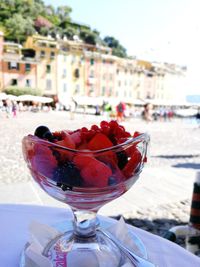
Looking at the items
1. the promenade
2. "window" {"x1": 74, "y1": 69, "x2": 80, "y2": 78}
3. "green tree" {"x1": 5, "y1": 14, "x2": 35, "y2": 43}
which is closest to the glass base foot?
the promenade

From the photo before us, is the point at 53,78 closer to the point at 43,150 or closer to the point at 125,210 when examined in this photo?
the point at 125,210

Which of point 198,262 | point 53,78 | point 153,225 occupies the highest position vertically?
point 53,78

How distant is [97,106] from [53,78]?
432 millimetres

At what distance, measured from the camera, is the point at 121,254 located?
0.35 meters

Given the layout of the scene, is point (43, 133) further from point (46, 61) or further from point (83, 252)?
point (46, 61)

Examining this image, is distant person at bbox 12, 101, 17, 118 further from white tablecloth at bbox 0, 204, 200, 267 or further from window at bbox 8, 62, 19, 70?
window at bbox 8, 62, 19, 70

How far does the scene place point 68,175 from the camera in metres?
0.27

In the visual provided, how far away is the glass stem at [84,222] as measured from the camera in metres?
0.33

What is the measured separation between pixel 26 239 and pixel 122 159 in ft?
0.66

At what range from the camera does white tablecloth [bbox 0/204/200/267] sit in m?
0.34

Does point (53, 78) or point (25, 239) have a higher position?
point (53, 78)

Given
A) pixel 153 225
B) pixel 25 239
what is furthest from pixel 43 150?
pixel 153 225

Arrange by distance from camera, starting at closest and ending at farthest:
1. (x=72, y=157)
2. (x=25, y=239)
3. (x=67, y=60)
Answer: (x=72, y=157) < (x=25, y=239) < (x=67, y=60)

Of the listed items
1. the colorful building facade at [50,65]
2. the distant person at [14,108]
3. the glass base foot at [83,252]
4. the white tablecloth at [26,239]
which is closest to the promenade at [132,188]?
the distant person at [14,108]
